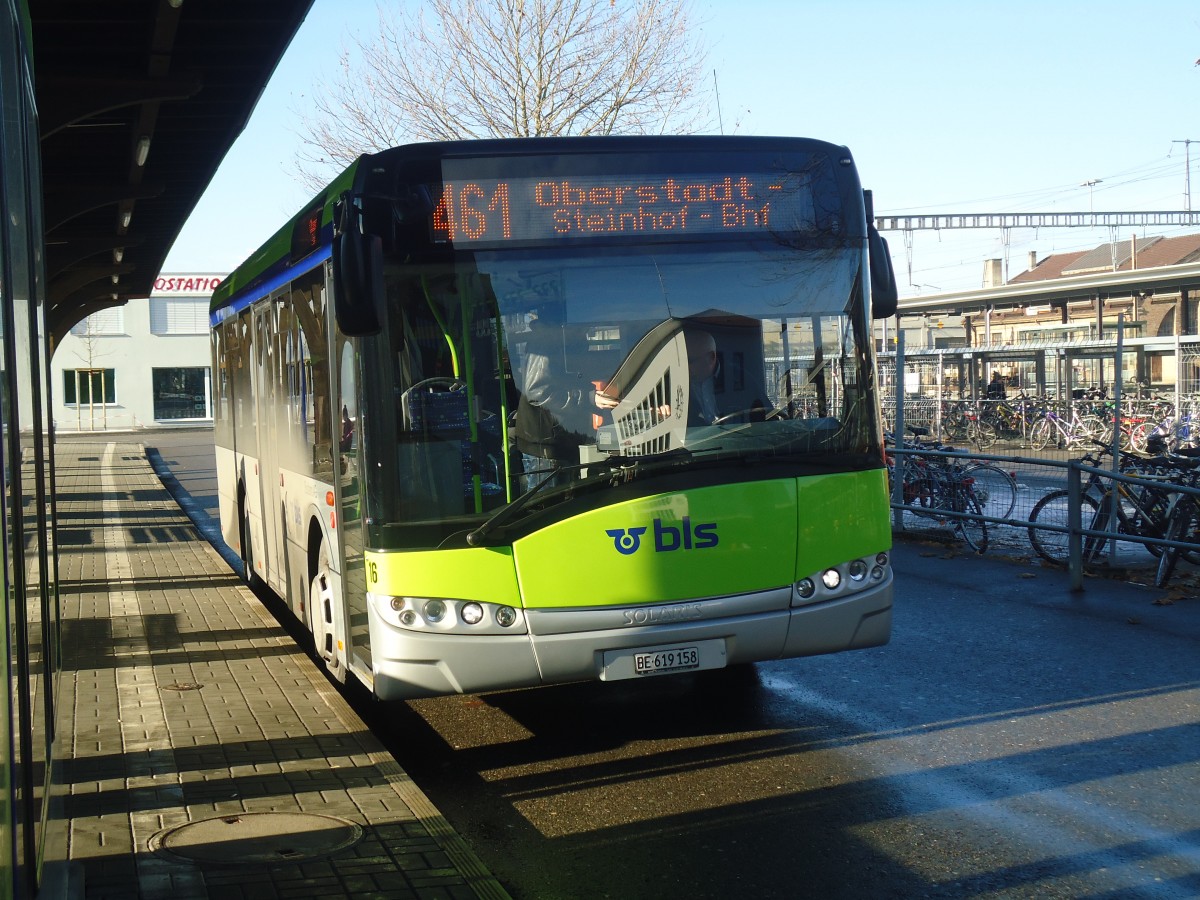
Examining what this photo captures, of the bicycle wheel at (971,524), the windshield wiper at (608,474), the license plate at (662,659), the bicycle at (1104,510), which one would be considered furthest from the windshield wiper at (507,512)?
the bicycle wheel at (971,524)

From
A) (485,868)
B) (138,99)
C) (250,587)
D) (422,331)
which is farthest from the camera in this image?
(250,587)

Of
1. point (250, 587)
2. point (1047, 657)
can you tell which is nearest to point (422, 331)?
point (1047, 657)

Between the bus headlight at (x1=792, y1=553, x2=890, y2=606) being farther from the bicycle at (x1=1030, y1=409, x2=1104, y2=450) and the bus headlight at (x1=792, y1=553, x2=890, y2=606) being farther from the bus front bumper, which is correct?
the bicycle at (x1=1030, y1=409, x2=1104, y2=450)

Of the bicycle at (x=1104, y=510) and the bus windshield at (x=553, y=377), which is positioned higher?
the bus windshield at (x=553, y=377)

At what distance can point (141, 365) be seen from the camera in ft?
223

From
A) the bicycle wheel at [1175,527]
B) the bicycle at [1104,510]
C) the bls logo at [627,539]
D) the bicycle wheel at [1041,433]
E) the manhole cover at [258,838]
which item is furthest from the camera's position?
the bicycle wheel at [1041,433]

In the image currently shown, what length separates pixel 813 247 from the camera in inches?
266

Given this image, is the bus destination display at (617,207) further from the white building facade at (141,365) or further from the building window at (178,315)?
the building window at (178,315)

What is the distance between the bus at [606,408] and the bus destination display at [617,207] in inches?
0.4

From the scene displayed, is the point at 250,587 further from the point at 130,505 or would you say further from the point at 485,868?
the point at 130,505

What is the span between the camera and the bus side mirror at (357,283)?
19.6 ft

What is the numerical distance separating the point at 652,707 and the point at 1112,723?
2.43 meters

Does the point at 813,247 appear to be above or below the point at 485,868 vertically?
above

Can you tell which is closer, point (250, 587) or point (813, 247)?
point (813, 247)
